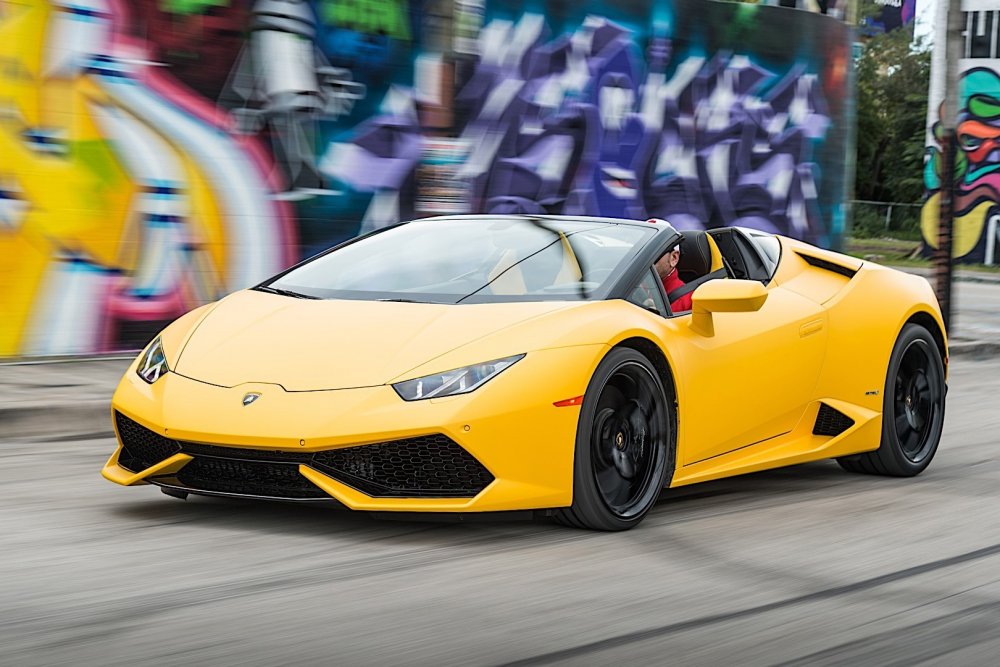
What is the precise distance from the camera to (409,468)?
16.2ft

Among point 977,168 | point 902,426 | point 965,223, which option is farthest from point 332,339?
point 965,223

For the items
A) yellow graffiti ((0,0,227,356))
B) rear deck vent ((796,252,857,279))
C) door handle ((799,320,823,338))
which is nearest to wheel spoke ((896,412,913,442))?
rear deck vent ((796,252,857,279))

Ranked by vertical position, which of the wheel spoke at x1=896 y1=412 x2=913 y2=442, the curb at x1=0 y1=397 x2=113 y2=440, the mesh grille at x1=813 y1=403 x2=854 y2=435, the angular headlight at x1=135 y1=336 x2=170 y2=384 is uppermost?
the angular headlight at x1=135 y1=336 x2=170 y2=384

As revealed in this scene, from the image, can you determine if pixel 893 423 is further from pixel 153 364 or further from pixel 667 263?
pixel 153 364

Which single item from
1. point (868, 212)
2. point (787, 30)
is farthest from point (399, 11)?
point (868, 212)

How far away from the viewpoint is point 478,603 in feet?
14.2

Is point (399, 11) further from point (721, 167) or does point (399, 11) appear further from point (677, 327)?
point (677, 327)

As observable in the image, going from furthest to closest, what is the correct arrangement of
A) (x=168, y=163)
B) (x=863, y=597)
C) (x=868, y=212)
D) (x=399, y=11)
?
(x=868, y=212) → (x=399, y=11) → (x=168, y=163) → (x=863, y=597)

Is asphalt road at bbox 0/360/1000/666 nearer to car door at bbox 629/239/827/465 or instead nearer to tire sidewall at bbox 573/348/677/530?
tire sidewall at bbox 573/348/677/530

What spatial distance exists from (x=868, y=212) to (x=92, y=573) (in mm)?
45129

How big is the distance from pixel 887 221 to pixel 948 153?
31201 mm

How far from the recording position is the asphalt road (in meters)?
3.87

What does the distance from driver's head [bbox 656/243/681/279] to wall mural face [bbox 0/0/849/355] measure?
5.38 m

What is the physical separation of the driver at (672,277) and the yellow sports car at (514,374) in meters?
0.01
